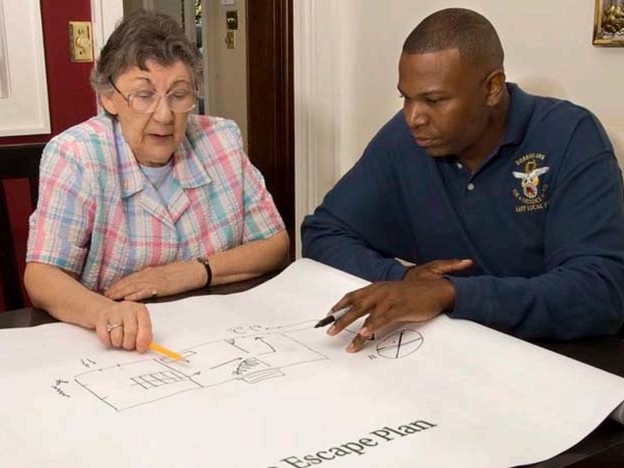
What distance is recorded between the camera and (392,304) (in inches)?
39.4

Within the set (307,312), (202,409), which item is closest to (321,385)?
(202,409)

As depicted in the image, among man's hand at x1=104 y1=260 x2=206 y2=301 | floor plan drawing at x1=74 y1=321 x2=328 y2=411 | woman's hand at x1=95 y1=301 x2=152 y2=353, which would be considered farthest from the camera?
man's hand at x1=104 y1=260 x2=206 y2=301

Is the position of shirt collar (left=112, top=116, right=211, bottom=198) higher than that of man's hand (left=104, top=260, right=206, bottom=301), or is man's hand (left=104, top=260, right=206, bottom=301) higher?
shirt collar (left=112, top=116, right=211, bottom=198)

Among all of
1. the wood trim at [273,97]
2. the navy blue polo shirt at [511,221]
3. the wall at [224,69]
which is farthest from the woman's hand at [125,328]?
the wall at [224,69]

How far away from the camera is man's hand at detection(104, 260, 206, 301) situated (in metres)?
1.22

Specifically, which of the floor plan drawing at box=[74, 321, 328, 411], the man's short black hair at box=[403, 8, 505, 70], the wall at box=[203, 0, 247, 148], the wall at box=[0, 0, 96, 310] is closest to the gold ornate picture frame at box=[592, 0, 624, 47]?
the man's short black hair at box=[403, 8, 505, 70]

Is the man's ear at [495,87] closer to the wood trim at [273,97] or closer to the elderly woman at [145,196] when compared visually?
the elderly woman at [145,196]

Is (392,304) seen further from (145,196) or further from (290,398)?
(145,196)

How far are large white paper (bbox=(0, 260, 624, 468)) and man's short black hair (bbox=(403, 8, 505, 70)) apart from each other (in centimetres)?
58

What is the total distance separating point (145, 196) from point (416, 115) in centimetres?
54

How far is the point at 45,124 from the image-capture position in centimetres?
218

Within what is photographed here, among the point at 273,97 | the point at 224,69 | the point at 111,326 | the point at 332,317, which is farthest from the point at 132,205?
the point at 224,69

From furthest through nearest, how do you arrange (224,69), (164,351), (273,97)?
(224,69) < (273,97) < (164,351)

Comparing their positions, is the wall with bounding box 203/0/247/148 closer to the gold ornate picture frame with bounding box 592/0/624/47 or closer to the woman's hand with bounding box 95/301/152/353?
the gold ornate picture frame with bounding box 592/0/624/47
